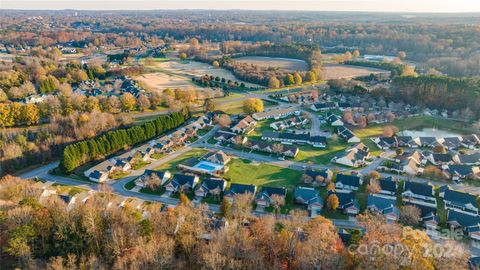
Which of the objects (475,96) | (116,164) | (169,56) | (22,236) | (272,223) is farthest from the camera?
(169,56)

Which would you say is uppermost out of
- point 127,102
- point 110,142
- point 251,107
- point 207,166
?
point 127,102

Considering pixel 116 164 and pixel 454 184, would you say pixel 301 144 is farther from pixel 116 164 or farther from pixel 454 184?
pixel 116 164

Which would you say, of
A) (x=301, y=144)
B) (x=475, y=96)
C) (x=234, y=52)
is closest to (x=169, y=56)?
(x=234, y=52)

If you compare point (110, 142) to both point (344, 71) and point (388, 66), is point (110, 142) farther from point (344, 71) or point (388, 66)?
point (388, 66)

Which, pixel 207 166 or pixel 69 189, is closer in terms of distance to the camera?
pixel 69 189

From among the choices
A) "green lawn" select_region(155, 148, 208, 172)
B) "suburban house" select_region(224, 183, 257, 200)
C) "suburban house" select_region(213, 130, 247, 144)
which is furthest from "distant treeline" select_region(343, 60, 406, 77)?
"suburban house" select_region(224, 183, 257, 200)

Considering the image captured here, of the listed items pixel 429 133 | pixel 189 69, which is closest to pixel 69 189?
pixel 429 133

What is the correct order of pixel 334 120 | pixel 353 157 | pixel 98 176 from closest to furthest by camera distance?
1. pixel 98 176
2. pixel 353 157
3. pixel 334 120

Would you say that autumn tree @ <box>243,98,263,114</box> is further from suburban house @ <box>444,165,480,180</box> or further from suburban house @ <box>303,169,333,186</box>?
suburban house @ <box>444,165,480,180</box>
